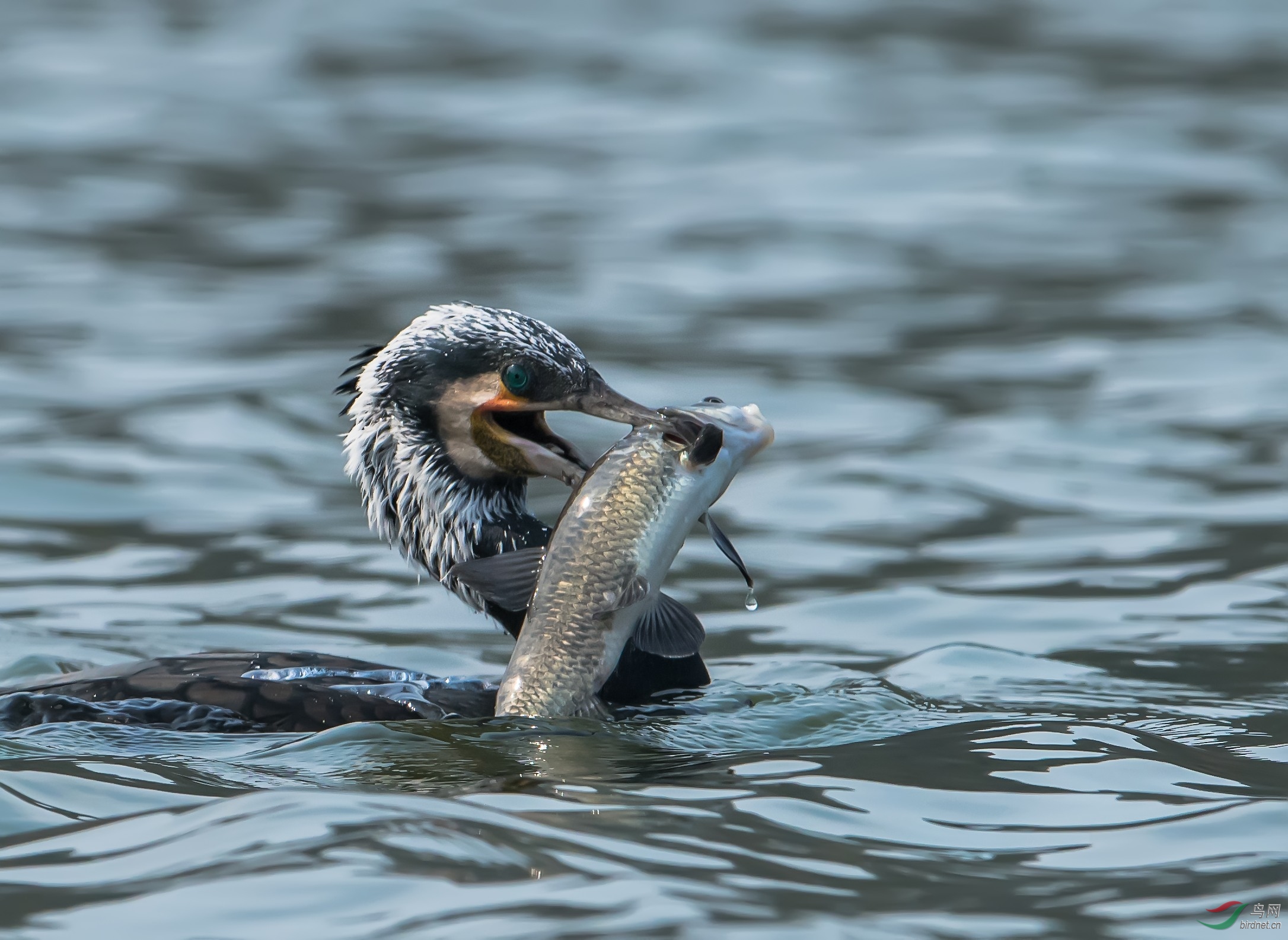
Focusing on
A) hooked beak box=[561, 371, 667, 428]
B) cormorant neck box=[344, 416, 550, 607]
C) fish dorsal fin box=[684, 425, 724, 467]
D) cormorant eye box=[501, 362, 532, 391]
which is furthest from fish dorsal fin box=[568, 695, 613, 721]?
cormorant eye box=[501, 362, 532, 391]

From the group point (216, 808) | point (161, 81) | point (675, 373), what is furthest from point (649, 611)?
point (161, 81)

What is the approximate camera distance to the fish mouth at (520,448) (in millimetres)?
6047

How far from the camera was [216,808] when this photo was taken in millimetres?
4707

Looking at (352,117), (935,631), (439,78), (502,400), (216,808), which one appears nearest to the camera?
(216,808)

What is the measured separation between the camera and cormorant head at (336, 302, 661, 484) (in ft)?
19.8

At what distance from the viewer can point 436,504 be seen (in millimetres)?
6145

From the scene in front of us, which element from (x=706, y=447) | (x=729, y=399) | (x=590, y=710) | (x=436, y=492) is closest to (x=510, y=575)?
(x=590, y=710)

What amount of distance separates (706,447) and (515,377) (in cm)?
96

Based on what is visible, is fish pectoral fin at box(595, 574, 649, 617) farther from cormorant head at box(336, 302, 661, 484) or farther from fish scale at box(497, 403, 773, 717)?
cormorant head at box(336, 302, 661, 484)

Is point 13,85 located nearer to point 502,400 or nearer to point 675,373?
point 675,373

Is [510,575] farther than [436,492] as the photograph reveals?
No

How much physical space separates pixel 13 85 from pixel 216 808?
15530 millimetres

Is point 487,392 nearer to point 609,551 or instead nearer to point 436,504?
point 436,504

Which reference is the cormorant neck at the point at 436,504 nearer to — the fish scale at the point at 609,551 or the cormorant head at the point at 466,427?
the cormorant head at the point at 466,427
